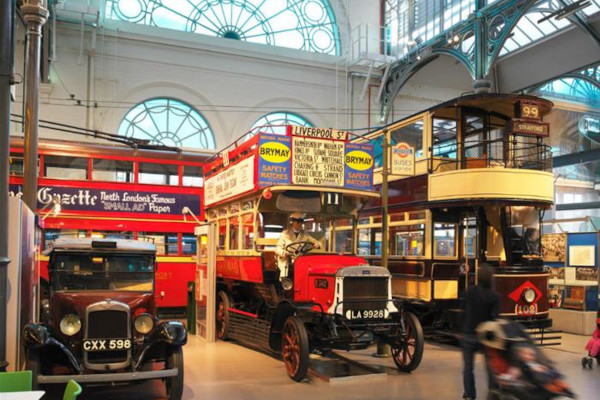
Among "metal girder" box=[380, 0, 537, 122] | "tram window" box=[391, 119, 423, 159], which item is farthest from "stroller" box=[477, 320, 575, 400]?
"metal girder" box=[380, 0, 537, 122]

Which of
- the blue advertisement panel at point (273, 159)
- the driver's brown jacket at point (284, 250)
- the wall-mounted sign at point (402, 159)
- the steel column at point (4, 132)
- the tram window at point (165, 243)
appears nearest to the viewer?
the steel column at point (4, 132)

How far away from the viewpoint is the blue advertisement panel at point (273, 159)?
9.88 m

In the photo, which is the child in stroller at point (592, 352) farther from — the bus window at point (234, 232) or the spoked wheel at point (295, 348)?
the bus window at point (234, 232)

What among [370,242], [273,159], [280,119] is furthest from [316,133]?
[280,119]

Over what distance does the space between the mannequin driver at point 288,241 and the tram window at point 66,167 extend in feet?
22.7

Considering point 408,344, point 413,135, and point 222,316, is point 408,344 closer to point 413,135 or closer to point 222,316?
point 222,316

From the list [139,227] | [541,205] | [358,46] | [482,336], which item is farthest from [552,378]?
[358,46]

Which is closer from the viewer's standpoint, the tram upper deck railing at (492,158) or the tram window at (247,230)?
the tram window at (247,230)

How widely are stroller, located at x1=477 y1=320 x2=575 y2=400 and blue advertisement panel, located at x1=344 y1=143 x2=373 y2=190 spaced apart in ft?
15.9

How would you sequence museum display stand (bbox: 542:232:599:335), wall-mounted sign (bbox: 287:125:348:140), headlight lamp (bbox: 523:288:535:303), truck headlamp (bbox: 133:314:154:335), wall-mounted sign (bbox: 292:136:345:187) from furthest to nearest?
museum display stand (bbox: 542:232:599:335)
headlight lamp (bbox: 523:288:535:303)
wall-mounted sign (bbox: 287:125:348:140)
wall-mounted sign (bbox: 292:136:345:187)
truck headlamp (bbox: 133:314:154:335)

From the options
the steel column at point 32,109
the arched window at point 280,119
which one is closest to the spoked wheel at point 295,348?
the steel column at point 32,109

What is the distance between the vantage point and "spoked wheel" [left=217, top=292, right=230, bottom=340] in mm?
11765

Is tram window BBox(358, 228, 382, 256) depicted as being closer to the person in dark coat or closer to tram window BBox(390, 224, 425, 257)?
tram window BBox(390, 224, 425, 257)

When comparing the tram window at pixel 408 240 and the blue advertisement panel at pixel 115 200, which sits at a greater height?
the blue advertisement panel at pixel 115 200
